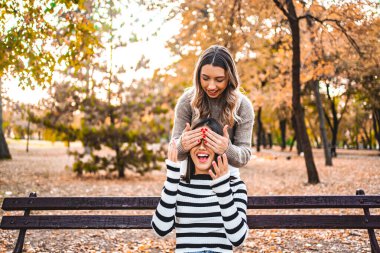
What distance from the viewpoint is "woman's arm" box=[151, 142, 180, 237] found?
2229 millimetres

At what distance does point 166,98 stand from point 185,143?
11863mm

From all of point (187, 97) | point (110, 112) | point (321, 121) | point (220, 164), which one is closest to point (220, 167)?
point (220, 164)

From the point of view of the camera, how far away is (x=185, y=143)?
220 cm

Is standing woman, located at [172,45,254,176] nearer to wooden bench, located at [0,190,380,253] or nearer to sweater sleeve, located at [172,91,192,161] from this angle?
sweater sleeve, located at [172,91,192,161]

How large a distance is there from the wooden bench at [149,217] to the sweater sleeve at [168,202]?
1.74m

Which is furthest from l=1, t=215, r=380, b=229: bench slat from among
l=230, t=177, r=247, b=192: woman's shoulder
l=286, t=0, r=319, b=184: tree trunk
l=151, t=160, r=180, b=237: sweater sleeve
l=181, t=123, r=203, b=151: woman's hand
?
l=286, t=0, r=319, b=184: tree trunk

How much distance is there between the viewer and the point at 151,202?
4.04 metres

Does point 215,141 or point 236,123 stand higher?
point 236,123

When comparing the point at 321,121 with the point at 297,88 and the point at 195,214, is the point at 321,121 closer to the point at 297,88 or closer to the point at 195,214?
the point at 297,88

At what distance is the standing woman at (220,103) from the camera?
2383 millimetres

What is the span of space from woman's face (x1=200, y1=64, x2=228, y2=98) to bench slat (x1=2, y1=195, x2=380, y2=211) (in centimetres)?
186

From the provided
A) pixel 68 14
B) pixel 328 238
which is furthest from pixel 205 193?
pixel 68 14

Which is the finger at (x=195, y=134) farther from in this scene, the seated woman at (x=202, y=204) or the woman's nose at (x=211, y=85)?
the woman's nose at (x=211, y=85)

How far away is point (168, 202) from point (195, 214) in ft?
0.57
